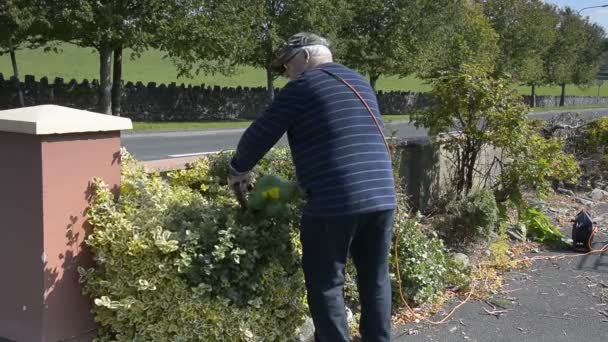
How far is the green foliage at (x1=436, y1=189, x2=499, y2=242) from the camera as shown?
21.4 feet

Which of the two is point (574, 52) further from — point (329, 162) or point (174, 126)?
point (329, 162)

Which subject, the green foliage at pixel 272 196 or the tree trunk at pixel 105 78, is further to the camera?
the tree trunk at pixel 105 78

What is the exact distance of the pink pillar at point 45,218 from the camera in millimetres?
3340

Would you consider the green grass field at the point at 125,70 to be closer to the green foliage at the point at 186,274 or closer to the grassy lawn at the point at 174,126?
the grassy lawn at the point at 174,126

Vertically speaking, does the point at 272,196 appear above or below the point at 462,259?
above

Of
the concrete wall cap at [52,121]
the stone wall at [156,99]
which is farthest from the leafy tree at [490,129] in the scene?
the stone wall at [156,99]

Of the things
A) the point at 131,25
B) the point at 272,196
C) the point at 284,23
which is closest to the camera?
the point at 272,196

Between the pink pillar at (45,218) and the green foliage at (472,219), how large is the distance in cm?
411

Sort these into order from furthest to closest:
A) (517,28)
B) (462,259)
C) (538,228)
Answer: (517,28), (538,228), (462,259)

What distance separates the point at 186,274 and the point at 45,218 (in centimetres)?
79

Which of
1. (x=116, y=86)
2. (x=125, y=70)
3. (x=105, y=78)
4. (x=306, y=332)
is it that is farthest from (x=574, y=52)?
(x=306, y=332)

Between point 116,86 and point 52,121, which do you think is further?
point 116,86

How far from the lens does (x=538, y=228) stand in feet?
25.1

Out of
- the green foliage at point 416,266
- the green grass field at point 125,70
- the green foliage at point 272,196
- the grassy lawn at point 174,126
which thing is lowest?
the grassy lawn at point 174,126
